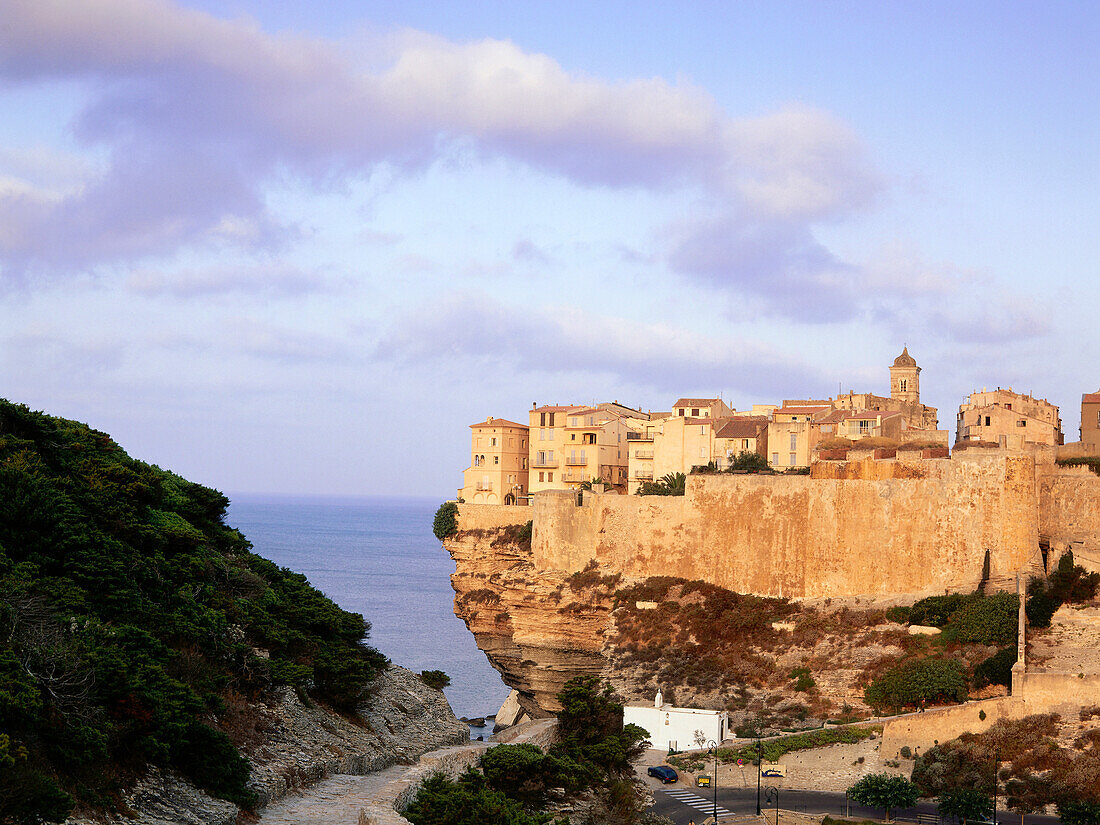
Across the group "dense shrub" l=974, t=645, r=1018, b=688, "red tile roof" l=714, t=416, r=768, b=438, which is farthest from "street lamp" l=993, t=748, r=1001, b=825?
"red tile roof" l=714, t=416, r=768, b=438

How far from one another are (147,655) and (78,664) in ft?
6.94

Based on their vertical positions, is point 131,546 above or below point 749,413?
below

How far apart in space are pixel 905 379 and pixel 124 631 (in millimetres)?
52697

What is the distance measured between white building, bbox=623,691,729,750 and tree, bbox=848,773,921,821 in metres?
7.01

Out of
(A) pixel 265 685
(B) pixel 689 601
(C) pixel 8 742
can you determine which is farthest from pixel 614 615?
(C) pixel 8 742

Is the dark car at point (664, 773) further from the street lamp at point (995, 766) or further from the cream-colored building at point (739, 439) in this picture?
the cream-colored building at point (739, 439)

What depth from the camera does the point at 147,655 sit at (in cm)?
1523

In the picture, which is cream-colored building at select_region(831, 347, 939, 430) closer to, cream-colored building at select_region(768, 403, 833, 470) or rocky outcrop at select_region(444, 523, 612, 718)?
cream-colored building at select_region(768, 403, 833, 470)

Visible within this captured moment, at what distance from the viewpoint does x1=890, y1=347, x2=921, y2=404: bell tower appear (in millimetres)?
61094

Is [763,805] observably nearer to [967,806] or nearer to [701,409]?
[967,806]

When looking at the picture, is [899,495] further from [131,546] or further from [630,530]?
[131,546]

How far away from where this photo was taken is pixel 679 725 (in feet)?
110

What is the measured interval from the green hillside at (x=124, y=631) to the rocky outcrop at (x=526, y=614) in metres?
17.4

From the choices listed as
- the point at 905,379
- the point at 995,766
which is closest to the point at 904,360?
the point at 905,379
